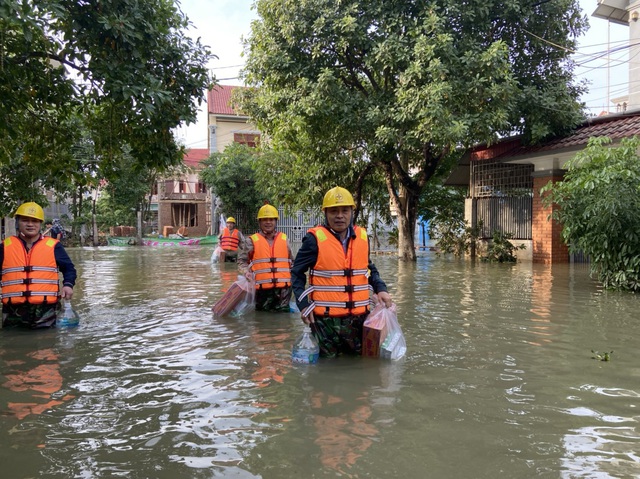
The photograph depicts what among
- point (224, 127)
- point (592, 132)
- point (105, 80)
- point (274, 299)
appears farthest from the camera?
point (224, 127)

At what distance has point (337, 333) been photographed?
17.9ft

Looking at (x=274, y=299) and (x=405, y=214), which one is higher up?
(x=405, y=214)

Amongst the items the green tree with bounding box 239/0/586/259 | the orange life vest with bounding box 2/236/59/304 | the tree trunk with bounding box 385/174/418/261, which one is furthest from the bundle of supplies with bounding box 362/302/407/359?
the tree trunk with bounding box 385/174/418/261

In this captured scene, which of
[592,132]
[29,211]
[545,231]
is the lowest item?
[545,231]

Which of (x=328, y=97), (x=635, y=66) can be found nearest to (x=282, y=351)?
(x=328, y=97)

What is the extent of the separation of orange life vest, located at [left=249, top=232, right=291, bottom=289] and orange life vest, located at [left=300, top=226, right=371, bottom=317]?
3079 millimetres

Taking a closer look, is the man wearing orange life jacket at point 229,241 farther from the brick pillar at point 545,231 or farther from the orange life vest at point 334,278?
the orange life vest at point 334,278

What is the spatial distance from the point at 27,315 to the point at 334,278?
4.26m

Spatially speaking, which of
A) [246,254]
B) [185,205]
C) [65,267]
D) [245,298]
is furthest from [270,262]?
[185,205]

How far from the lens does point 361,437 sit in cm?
374

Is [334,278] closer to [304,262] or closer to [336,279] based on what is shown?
[336,279]

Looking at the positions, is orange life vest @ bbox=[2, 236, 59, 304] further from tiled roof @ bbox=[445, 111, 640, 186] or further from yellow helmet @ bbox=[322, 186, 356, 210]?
tiled roof @ bbox=[445, 111, 640, 186]

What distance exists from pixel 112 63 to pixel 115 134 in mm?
1865

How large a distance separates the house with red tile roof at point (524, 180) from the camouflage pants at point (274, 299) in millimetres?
9397
